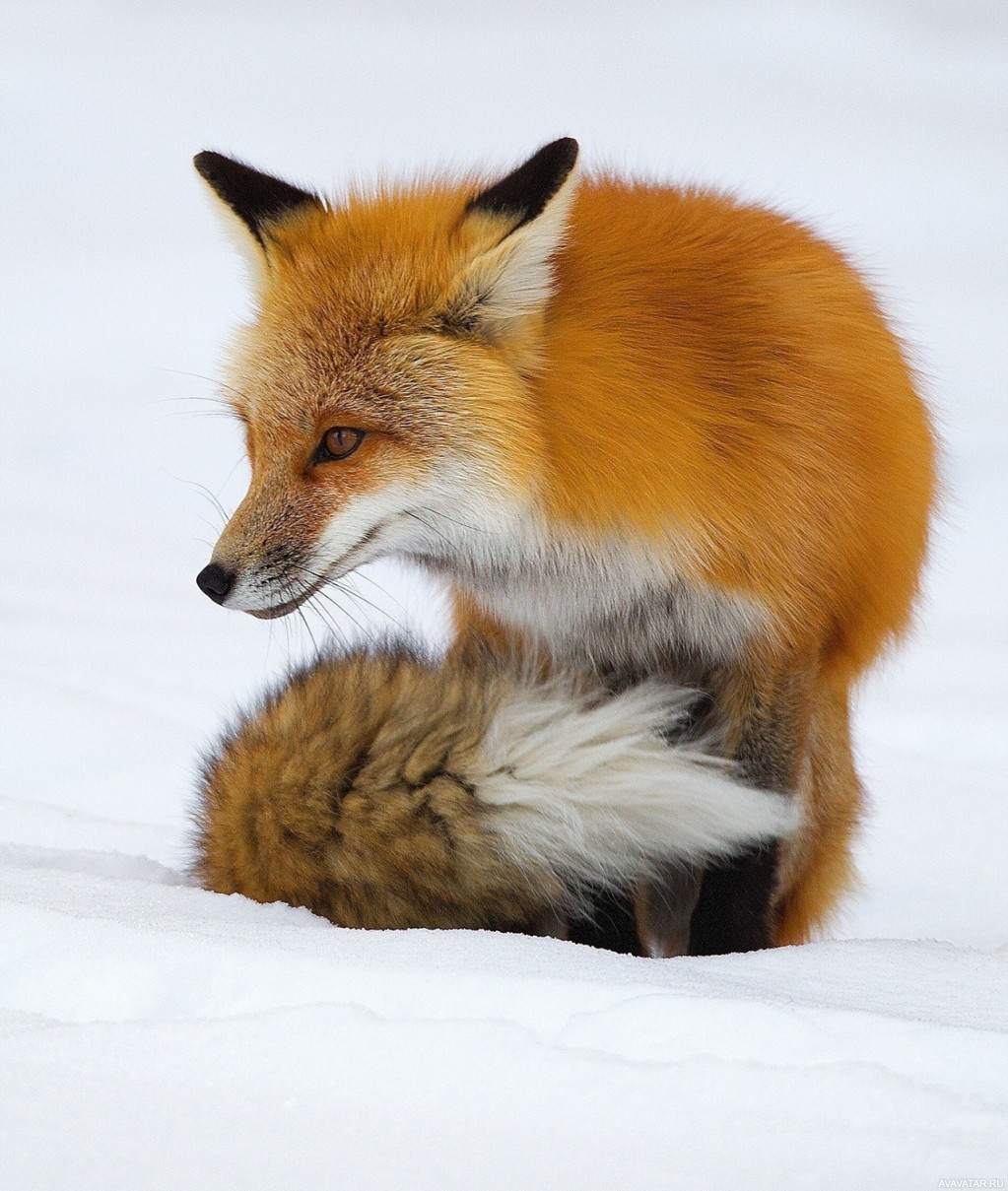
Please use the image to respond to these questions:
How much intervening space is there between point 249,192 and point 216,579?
71cm

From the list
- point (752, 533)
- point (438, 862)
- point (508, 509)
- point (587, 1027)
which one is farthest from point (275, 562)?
point (587, 1027)

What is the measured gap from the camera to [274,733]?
1965 millimetres

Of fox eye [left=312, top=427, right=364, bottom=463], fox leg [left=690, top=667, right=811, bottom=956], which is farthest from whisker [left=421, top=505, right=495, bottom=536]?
fox leg [left=690, top=667, right=811, bottom=956]

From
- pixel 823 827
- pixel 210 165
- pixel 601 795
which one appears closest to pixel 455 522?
pixel 601 795

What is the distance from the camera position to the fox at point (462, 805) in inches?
70.7

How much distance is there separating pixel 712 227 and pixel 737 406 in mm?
371

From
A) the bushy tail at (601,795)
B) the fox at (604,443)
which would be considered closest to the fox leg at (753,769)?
the fox at (604,443)

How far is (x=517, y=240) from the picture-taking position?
1894 mm

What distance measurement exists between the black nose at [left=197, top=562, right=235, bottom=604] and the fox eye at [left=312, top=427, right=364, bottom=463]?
22cm

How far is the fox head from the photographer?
189cm

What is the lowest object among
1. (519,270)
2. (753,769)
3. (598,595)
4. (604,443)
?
(753,769)

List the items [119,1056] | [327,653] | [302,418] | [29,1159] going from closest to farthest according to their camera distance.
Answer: [29,1159] → [119,1056] → [302,418] → [327,653]

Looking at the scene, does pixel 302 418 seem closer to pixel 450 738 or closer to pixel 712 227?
pixel 450 738

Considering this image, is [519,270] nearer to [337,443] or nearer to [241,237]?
[337,443]
